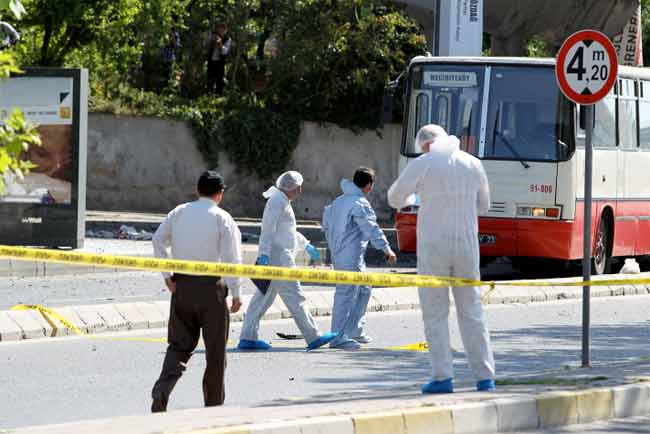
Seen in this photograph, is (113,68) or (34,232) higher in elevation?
(113,68)

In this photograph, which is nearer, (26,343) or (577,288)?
(26,343)

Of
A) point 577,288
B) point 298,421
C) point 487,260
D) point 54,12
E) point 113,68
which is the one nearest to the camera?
point 298,421

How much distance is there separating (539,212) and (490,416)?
12.5 meters

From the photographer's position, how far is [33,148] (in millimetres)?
21750

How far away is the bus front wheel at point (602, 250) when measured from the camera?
896 inches

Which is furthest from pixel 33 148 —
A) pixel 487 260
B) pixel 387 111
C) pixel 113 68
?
pixel 113 68

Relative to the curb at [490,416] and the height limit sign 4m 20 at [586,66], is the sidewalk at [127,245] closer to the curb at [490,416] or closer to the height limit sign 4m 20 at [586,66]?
the height limit sign 4m 20 at [586,66]

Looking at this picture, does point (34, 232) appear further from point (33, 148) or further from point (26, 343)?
point (26, 343)

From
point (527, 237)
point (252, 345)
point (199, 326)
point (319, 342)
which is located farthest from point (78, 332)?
point (527, 237)

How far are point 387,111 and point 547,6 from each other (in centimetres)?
910

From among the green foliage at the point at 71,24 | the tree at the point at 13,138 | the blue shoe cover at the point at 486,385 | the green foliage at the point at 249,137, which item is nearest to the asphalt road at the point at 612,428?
the blue shoe cover at the point at 486,385

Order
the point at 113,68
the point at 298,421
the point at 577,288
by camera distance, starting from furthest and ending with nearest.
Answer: the point at 113,68 < the point at 577,288 < the point at 298,421

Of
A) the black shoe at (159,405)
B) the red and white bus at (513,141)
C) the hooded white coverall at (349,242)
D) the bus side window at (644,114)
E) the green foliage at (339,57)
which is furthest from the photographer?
the green foliage at (339,57)

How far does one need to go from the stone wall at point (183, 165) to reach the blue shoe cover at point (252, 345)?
65.5 feet
